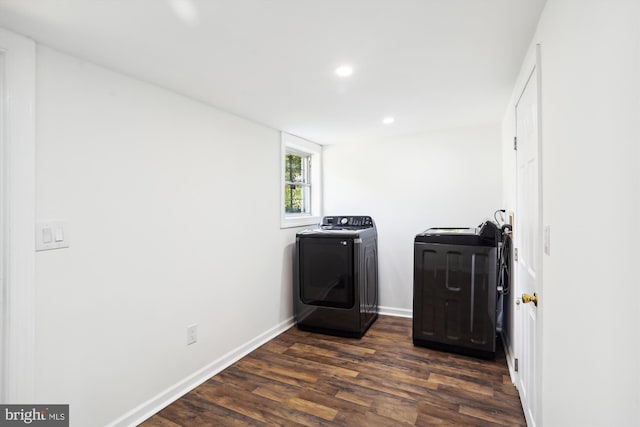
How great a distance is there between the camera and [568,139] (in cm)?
103

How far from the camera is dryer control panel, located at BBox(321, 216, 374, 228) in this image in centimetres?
367

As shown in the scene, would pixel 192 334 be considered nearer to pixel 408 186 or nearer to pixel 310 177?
pixel 310 177

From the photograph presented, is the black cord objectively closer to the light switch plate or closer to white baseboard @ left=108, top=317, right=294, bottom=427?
white baseboard @ left=108, top=317, right=294, bottom=427

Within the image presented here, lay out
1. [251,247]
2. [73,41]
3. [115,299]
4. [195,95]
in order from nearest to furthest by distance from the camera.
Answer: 1. [73,41]
2. [115,299]
3. [195,95]
4. [251,247]

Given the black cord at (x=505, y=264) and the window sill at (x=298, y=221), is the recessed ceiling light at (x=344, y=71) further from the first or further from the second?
the window sill at (x=298, y=221)

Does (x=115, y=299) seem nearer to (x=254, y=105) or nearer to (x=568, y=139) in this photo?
(x=254, y=105)

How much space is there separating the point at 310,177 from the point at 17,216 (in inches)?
→ 119

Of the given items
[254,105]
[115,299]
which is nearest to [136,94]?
[254,105]

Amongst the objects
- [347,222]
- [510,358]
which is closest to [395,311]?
[347,222]

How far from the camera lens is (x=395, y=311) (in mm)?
3738

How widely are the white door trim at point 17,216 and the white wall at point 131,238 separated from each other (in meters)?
0.05

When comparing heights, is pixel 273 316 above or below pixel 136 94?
below

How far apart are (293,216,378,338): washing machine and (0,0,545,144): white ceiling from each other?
138 centimetres

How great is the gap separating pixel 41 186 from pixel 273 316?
7.36 ft
